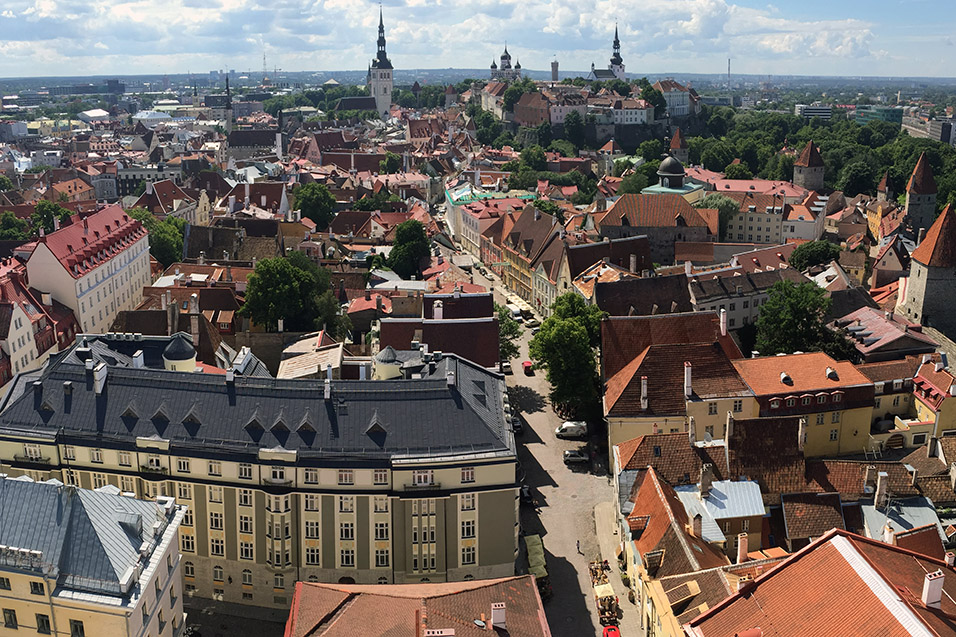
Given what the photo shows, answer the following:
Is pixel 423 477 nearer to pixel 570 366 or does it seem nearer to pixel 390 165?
pixel 570 366

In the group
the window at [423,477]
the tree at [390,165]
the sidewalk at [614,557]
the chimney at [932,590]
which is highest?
the tree at [390,165]

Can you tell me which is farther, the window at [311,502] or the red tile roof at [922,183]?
the red tile roof at [922,183]

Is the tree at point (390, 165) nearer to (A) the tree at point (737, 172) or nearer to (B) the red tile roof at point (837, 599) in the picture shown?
(A) the tree at point (737, 172)

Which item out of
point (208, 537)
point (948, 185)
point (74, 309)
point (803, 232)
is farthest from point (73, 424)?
point (948, 185)

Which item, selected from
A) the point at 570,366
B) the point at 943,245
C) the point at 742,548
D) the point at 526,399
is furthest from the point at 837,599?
the point at 943,245

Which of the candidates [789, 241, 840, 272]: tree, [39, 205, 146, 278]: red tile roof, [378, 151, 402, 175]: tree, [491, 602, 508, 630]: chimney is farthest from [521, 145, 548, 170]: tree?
[491, 602, 508, 630]: chimney

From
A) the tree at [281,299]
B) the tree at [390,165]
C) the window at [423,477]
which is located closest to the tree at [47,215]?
the tree at [281,299]
